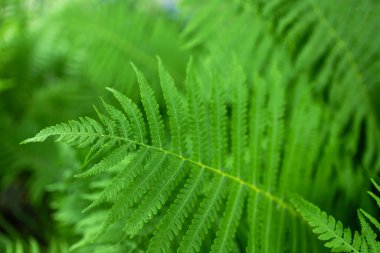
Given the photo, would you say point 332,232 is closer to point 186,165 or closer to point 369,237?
point 369,237

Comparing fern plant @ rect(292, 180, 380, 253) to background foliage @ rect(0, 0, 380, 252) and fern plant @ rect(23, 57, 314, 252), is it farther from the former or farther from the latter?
fern plant @ rect(23, 57, 314, 252)

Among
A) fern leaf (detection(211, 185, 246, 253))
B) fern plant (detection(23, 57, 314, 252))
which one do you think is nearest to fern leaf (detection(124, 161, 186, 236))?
fern plant (detection(23, 57, 314, 252))

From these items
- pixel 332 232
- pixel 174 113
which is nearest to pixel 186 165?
pixel 174 113

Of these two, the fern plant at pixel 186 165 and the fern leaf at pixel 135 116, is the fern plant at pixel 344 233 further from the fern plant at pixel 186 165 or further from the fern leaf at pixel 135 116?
the fern leaf at pixel 135 116

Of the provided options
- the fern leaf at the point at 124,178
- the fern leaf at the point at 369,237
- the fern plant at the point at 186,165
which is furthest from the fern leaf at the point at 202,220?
the fern leaf at the point at 369,237

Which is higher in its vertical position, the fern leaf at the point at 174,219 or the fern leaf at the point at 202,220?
the fern leaf at the point at 174,219

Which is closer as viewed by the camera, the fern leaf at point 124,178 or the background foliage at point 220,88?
the fern leaf at point 124,178

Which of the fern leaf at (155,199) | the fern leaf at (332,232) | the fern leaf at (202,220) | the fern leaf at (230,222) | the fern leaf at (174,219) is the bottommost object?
the fern leaf at (332,232)

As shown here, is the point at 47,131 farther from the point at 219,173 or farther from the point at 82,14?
the point at 82,14

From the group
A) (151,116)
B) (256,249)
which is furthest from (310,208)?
(151,116)
